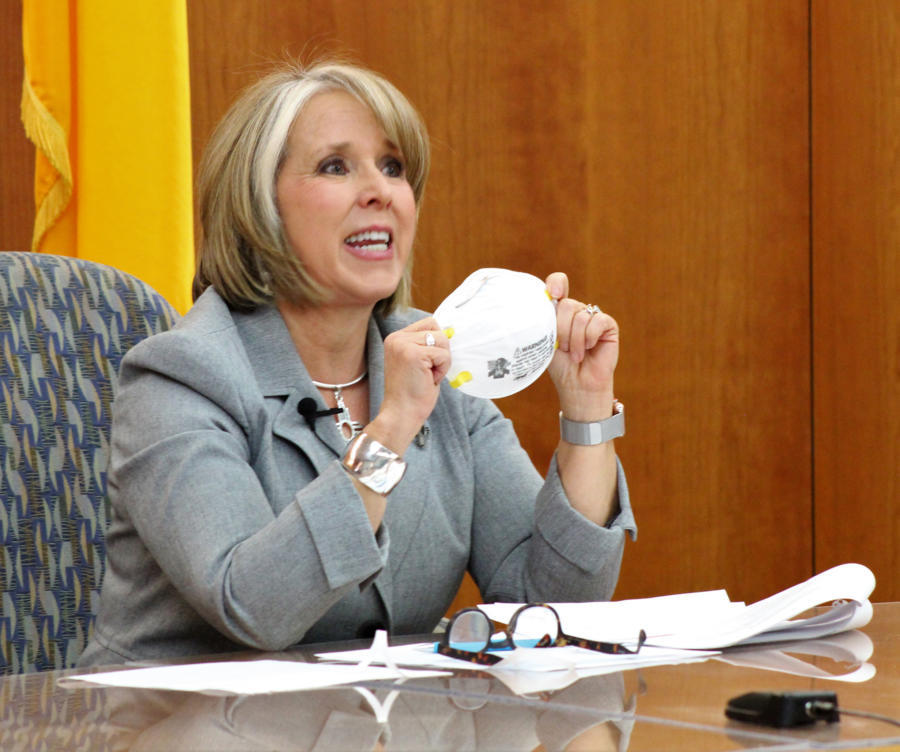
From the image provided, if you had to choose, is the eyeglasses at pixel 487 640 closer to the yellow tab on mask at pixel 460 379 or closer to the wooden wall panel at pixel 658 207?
the yellow tab on mask at pixel 460 379

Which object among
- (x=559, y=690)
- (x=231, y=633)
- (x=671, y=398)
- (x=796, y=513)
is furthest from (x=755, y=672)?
(x=796, y=513)

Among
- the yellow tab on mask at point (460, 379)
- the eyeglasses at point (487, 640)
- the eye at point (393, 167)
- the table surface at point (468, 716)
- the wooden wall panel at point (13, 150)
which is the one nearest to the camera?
the table surface at point (468, 716)

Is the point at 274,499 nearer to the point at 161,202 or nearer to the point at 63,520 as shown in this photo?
the point at 63,520

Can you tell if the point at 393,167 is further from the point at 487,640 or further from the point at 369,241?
the point at 487,640

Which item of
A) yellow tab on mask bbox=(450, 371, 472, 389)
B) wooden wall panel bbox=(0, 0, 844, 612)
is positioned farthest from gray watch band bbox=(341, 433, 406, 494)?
wooden wall panel bbox=(0, 0, 844, 612)

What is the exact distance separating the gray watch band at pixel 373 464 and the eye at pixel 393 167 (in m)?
0.56

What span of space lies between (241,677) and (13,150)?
2.00m

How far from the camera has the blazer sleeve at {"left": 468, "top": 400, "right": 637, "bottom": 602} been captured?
1.72 meters

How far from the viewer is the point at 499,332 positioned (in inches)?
54.6

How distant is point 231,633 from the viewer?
1.40 m

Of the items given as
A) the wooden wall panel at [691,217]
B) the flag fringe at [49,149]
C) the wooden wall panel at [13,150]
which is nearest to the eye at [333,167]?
the flag fringe at [49,149]

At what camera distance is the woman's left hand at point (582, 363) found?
5.80 feet

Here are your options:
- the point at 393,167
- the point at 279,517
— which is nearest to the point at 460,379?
the point at 279,517

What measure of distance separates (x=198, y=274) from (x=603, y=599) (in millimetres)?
732
